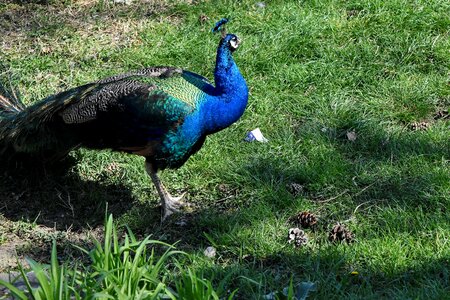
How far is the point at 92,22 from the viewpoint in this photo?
6031 millimetres

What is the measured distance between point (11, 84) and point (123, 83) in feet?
3.45

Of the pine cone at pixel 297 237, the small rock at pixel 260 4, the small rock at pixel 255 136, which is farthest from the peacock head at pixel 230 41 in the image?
the small rock at pixel 260 4

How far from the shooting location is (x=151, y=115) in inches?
163

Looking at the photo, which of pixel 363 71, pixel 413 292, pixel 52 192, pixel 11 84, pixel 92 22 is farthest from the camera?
pixel 92 22

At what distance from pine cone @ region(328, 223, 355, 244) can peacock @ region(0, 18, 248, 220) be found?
2.71 feet

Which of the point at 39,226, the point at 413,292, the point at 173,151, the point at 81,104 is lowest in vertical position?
the point at 413,292

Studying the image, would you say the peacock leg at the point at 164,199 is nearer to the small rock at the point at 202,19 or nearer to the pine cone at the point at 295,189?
the pine cone at the point at 295,189

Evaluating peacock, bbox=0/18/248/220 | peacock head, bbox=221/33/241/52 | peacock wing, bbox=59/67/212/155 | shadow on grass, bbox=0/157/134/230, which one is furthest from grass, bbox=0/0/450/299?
peacock head, bbox=221/33/241/52

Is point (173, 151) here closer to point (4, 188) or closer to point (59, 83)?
point (4, 188)

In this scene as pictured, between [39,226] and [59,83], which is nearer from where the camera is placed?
[39,226]

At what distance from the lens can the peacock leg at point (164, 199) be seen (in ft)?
14.2

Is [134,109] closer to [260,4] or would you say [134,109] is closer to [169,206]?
[169,206]

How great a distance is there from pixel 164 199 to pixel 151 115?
1.69 feet

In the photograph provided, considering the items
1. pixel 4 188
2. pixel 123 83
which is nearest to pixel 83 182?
pixel 4 188
